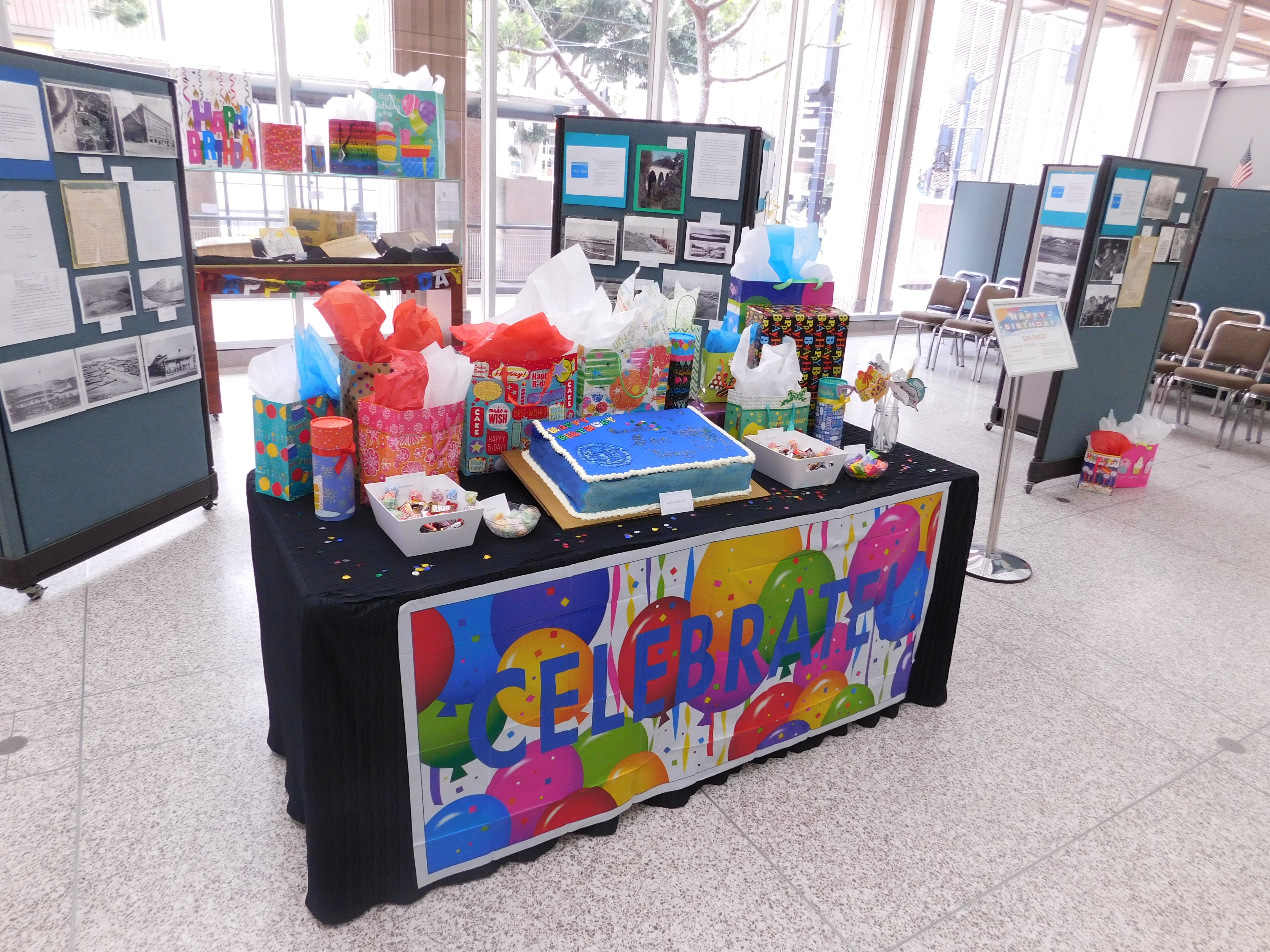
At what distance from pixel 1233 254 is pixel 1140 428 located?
134 inches

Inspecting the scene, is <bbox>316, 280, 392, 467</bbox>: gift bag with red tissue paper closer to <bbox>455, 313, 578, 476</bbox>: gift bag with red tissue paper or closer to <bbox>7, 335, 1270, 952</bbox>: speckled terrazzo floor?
<bbox>455, 313, 578, 476</bbox>: gift bag with red tissue paper

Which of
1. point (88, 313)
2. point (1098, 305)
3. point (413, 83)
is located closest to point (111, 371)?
point (88, 313)

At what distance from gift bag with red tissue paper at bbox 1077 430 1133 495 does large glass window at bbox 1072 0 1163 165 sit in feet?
23.5

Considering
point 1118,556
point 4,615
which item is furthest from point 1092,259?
point 4,615

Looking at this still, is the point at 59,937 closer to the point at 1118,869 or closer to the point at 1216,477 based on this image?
the point at 1118,869

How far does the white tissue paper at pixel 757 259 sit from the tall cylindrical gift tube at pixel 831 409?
0.36 m

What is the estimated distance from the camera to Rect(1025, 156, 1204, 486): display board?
14.0ft

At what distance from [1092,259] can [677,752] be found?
3.71 metres

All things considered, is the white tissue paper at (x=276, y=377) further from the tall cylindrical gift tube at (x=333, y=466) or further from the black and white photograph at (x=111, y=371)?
the black and white photograph at (x=111, y=371)

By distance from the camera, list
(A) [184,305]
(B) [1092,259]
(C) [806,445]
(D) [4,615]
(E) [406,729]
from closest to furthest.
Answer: (E) [406,729] < (C) [806,445] < (D) [4,615] < (A) [184,305] < (B) [1092,259]

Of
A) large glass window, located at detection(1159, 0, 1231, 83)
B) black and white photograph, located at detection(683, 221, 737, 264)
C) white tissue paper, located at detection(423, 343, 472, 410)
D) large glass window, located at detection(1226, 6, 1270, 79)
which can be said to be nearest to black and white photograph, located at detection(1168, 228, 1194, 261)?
black and white photograph, located at detection(683, 221, 737, 264)

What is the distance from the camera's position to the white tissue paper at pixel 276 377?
1703mm

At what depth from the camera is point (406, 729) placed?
5.25 feet

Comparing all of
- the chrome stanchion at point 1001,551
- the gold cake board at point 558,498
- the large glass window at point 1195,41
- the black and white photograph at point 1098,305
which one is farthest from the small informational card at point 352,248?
the large glass window at point 1195,41
